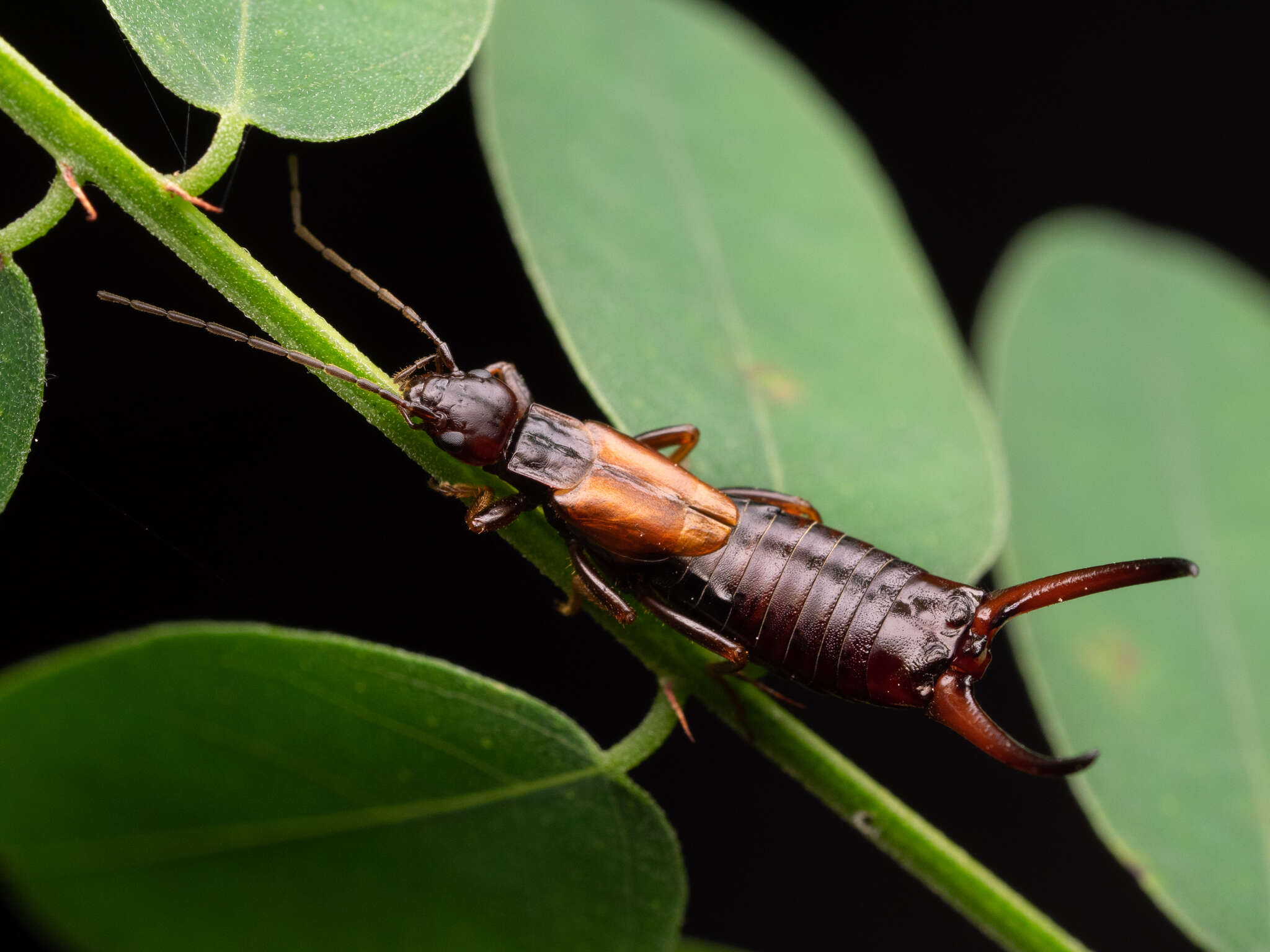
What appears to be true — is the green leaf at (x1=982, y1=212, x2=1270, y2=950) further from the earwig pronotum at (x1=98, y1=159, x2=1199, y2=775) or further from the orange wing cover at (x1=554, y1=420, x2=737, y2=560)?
the orange wing cover at (x1=554, y1=420, x2=737, y2=560)

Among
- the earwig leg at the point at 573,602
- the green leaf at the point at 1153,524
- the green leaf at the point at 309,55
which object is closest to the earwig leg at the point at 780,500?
the earwig leg at the point at 573,602

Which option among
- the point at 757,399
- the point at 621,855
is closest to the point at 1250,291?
the point at 757,399

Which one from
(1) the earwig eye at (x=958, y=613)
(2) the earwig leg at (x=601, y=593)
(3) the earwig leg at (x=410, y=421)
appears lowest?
(2) the earwig leg at (x=601, y=593)

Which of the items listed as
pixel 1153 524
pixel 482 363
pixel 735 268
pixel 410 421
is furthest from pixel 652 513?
pixel 482 363

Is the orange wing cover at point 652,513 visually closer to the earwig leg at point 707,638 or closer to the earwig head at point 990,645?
the earwig leg at point 707,638

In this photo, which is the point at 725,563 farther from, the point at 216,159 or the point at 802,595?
the point at 216,159

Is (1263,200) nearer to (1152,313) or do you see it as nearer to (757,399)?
(1152,313)
